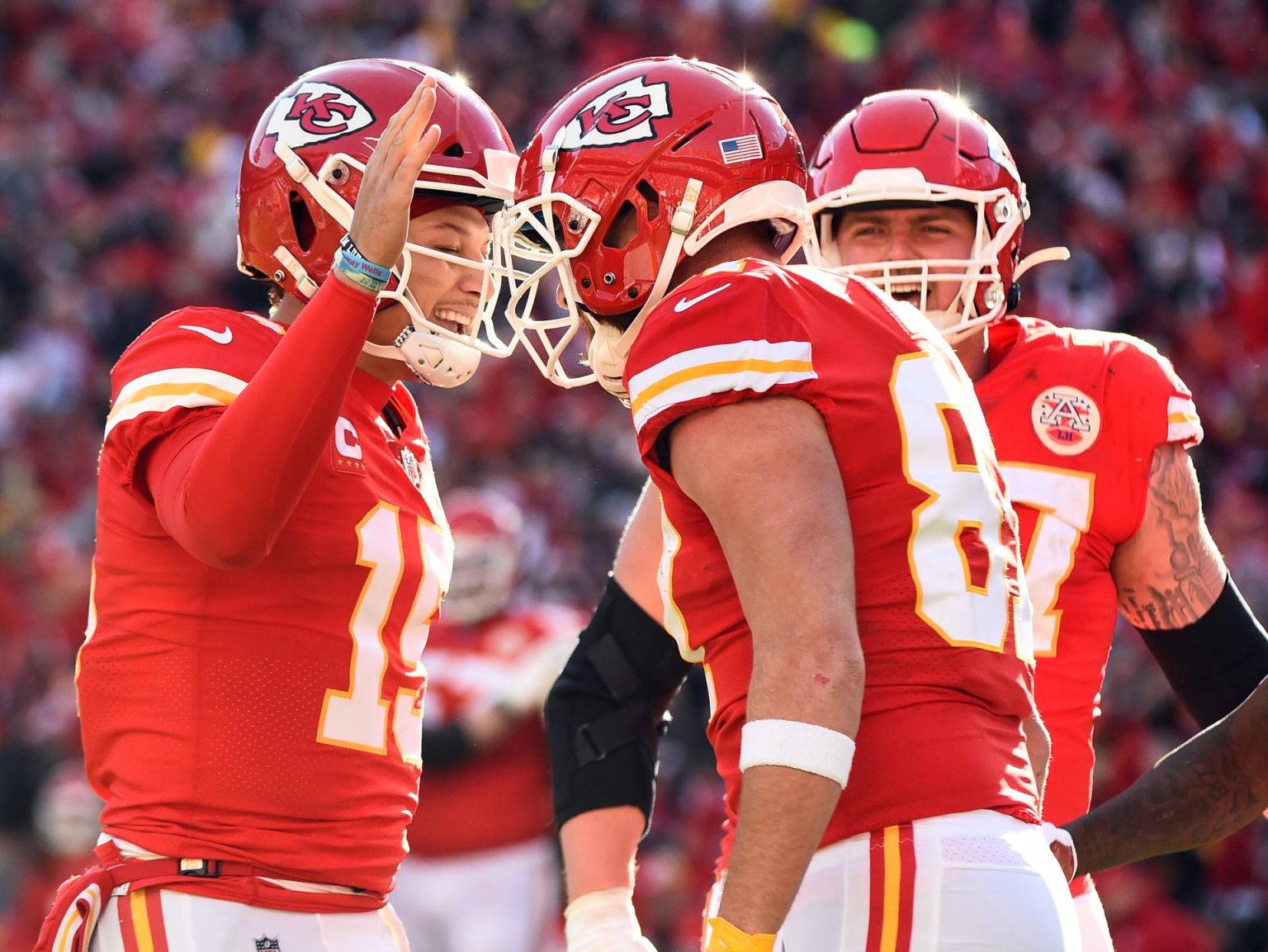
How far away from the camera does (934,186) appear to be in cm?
340

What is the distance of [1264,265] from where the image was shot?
33.6 feet

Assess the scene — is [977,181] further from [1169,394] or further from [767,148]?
[767,148]

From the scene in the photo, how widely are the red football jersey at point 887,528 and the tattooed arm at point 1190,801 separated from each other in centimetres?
75

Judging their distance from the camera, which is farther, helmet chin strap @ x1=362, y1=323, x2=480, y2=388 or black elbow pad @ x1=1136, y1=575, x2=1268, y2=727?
black elbow pad @ x1=1136, y1=575, x2=1268, y2=727

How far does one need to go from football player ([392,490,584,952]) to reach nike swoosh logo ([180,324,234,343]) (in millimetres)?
3349

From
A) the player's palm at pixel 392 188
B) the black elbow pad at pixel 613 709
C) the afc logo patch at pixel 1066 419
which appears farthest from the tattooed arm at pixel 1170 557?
the player's palm at pixel 392 188

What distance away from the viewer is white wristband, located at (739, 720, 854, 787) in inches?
78.7

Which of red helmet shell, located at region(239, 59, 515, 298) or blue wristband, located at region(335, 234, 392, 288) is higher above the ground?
red helmet shell, located at region(239, 59, 515, 298)

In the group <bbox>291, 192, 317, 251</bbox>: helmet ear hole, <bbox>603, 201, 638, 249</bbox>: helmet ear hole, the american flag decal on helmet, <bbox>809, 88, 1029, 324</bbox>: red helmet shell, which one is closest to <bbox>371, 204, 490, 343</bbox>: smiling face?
<bbox>291, 192, 317, 251</bbox>: helmet ear hole

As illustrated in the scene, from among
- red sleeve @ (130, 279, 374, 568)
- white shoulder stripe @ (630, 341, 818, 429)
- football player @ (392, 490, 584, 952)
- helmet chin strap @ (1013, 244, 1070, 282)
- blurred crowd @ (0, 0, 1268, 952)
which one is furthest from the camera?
blurred crowd @ (0, 0, 1268, 952)

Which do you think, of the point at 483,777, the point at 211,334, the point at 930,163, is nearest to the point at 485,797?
the point at 483,777

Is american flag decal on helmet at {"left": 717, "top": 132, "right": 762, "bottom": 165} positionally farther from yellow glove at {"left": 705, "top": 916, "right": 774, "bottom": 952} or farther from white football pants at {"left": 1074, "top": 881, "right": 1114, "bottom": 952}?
white football pants at {"left": 1074, "top": 881, "right": 1114, "bottom": 952}

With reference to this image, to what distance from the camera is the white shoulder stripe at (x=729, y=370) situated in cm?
212

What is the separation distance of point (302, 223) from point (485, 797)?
337 centimetres
